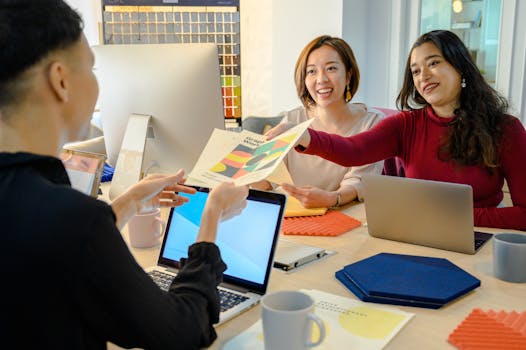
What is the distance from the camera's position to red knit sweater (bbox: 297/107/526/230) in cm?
161

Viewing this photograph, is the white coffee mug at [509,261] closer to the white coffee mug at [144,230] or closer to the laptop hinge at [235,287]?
the laptop hinge at [235,287]

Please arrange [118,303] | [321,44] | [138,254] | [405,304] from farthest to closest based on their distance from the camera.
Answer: [321,44] < [138,254] < [405,304] < [118,303]

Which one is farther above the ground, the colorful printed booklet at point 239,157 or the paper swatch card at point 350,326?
the colorful printed booklet at point 239,157

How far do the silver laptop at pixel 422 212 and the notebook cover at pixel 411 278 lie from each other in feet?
0.34

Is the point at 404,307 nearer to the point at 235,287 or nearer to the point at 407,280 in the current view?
the point at 407,280

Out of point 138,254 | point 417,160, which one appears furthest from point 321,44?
point 138,254

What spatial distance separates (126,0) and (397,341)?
10.7ft

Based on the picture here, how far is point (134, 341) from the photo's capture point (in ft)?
2.32

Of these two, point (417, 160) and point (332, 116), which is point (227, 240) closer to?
point (417, 160)

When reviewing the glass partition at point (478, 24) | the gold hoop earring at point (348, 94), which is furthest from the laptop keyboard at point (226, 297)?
the glass partition at point (478, 24)

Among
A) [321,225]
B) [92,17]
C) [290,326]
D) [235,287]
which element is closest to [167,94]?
[321,225]

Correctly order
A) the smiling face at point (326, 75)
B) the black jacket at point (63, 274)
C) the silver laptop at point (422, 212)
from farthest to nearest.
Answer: the smiling face at point (326, 75) → the silver laptop at point (422, 212) → the black jacket at point (63, 274)

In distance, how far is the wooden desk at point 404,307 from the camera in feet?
3.01

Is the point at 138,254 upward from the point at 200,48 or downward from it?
downward
